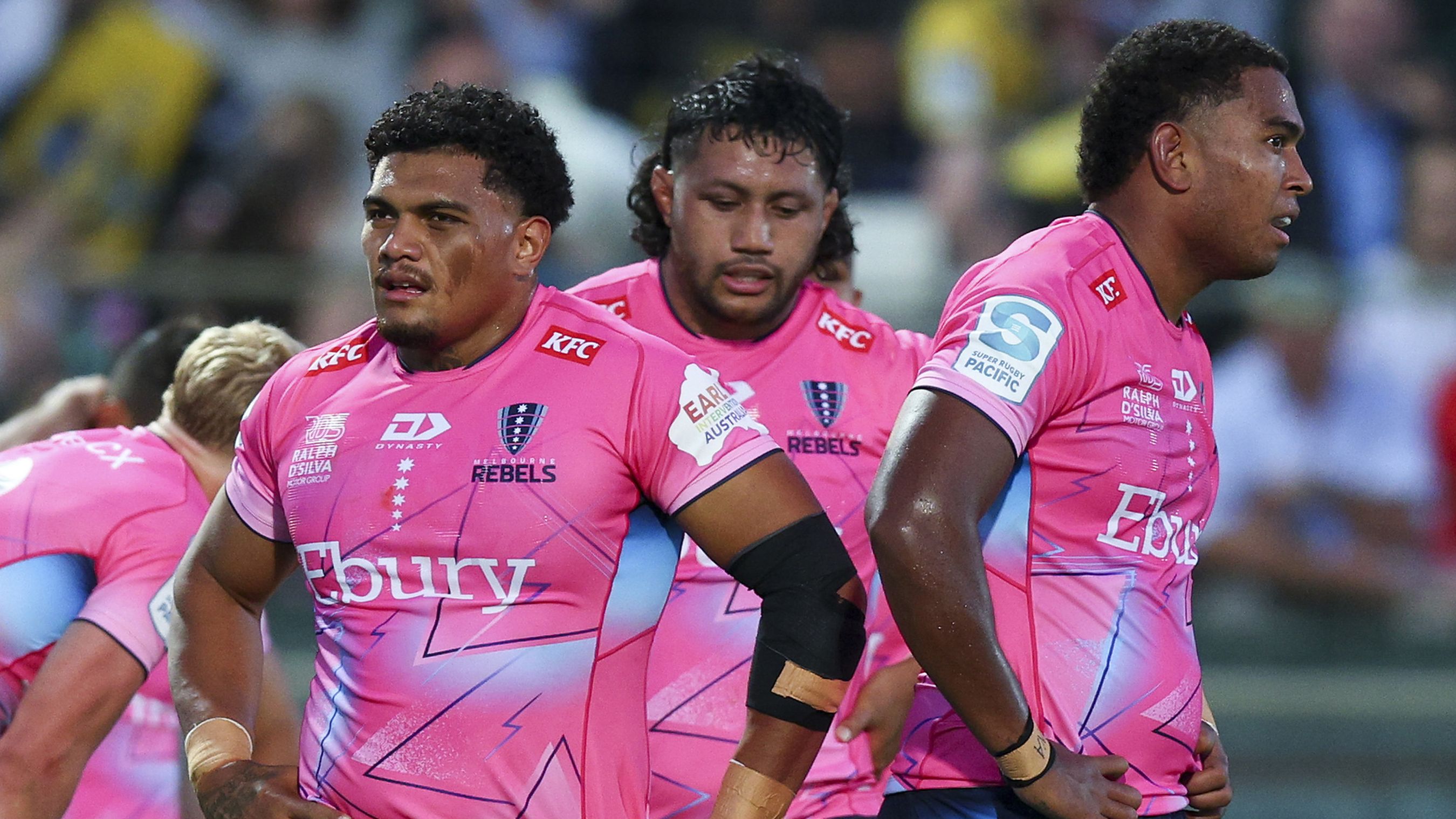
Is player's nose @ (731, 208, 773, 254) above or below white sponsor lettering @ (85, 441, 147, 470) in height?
above

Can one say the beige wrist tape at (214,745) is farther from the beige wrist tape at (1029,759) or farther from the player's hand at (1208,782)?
the player's hand at (1208,782)

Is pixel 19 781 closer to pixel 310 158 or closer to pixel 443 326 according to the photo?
pixel 443 326

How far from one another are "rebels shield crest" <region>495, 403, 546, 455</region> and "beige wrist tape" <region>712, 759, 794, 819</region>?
683mm

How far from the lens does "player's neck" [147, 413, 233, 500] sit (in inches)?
154

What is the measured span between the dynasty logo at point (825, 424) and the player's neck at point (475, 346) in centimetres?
94

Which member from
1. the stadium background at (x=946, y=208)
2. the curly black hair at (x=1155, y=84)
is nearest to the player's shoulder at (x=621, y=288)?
the curly black hair at (x=1155, y=84)

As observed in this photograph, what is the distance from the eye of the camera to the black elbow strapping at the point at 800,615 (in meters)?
2.92

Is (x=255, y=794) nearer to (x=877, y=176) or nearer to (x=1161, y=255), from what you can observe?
(x=1161, y=255)

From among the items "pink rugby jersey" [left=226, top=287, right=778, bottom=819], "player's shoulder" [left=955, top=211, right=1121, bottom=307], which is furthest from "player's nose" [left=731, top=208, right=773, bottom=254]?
"pink rugby jersey" [left=226, top=287, right=778, bottom=819]

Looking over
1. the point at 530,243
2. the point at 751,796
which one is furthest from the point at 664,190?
the point at 751,796

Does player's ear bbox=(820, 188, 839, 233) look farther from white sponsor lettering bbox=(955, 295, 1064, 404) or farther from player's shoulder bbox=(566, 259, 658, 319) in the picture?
white sponsor lettering bbox=(955, 295, 1064, 404)

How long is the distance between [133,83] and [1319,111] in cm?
647

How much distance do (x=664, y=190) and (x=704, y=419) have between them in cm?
144

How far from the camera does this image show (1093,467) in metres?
3.11
